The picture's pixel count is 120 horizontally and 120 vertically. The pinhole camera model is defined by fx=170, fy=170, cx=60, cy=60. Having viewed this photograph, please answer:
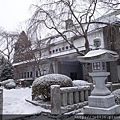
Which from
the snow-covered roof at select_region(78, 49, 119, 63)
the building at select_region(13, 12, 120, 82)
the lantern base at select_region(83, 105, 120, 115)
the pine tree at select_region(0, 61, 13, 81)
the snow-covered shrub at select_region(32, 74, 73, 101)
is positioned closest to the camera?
the lantern base at select_region(83, 105, 120, 115)

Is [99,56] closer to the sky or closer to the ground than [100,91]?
closer to the sky

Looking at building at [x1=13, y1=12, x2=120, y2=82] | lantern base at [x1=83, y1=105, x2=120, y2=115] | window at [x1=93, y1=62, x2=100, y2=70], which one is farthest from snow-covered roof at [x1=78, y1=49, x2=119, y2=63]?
building at [x1=13, y1=12, x2=120, y2=82]

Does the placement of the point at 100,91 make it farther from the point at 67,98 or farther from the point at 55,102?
the point at 67,98

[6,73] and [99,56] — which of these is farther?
[6,73]

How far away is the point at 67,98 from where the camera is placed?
26.4 ft

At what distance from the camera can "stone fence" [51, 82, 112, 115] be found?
7.11m

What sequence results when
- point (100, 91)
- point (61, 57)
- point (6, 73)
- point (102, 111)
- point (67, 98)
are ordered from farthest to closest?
point (6, 73)
point (61, 57)
point (67, 98)
point (100, 91)
point (102, 111)

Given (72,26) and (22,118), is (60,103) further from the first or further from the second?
(72,26)

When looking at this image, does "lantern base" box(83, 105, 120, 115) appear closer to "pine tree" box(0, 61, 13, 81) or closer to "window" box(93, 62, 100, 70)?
"window" box(93, 62, 100, 70)

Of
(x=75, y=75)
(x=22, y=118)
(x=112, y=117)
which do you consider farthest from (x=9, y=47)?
(x=112, y=117)

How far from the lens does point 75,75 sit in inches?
1075

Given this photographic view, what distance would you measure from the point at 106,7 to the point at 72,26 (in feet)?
12.7

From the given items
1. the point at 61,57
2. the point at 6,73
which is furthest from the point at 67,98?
the point at 6,73

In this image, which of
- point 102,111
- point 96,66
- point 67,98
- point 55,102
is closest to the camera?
point 102,111
